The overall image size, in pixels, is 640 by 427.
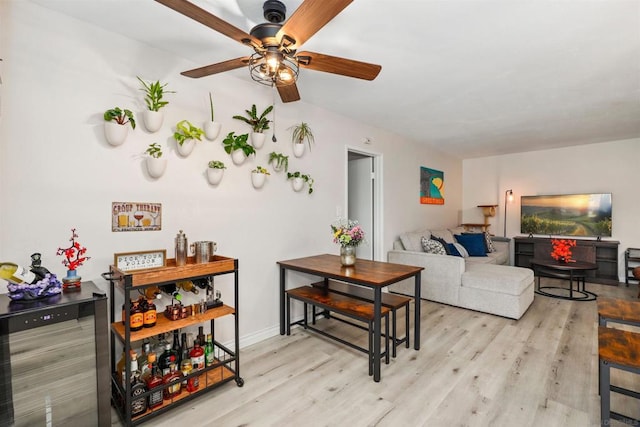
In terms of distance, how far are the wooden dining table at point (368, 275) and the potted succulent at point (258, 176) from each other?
2.64 ft

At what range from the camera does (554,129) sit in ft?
14.3

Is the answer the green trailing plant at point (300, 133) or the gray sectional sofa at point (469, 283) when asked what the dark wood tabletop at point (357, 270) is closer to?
the green trailing plant at point (300, 133)

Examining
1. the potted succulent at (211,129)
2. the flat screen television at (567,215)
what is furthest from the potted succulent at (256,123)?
the flat screen television at (567,215)

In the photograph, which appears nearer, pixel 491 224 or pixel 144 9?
pixel 144 9

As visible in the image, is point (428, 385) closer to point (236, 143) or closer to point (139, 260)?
point (139, 260)

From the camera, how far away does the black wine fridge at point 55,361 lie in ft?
4.44

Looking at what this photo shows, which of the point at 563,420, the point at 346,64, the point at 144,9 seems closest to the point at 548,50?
the point at 346,64

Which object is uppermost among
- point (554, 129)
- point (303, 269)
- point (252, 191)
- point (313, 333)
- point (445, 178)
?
point (554, 129)

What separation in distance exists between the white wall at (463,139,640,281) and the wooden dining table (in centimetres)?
464

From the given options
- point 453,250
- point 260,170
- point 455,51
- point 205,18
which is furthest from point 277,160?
point 453,250

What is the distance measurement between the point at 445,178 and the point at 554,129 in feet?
6.46

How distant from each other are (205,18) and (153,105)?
0.97 m

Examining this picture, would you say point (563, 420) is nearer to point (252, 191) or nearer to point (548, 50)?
point (548, 50)

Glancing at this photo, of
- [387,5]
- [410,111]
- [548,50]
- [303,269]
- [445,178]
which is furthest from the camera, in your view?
[445,178]
